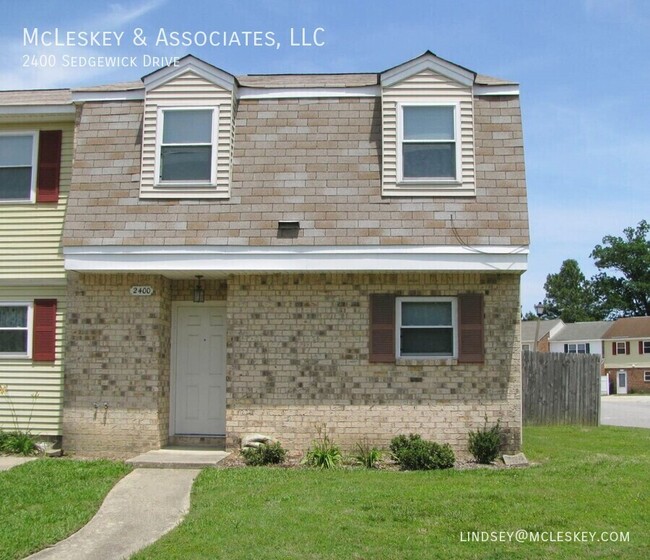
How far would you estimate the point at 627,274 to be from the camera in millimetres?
81938

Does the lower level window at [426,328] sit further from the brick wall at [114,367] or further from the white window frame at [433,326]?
the brick wall at [114,367]

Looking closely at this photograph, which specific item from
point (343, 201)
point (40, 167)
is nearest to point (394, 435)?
point (343, 201)

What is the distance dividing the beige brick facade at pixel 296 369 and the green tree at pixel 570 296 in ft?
250

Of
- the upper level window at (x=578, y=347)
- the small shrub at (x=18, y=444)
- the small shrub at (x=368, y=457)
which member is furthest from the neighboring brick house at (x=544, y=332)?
the small shrub at (x=18, y=444)

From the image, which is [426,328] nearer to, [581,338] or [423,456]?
[423,456]

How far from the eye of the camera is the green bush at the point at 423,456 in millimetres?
10508

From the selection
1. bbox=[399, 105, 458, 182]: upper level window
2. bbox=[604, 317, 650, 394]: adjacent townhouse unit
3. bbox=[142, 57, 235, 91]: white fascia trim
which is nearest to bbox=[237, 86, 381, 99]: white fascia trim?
bbox=[142, 57, 235, 91]: white fascia trim

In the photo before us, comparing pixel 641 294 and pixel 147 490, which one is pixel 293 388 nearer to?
pixel 147 490

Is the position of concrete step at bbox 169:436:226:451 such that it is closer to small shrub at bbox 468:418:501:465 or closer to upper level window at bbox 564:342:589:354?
small shrub at bbox 468:418:501:465

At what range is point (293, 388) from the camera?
11.8m

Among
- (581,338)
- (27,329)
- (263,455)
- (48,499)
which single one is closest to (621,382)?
(581,338)

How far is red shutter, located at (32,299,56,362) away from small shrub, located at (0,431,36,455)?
124 centimetres

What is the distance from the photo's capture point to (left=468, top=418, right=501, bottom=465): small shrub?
11.1 m

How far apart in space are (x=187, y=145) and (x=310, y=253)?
8.86 ft
